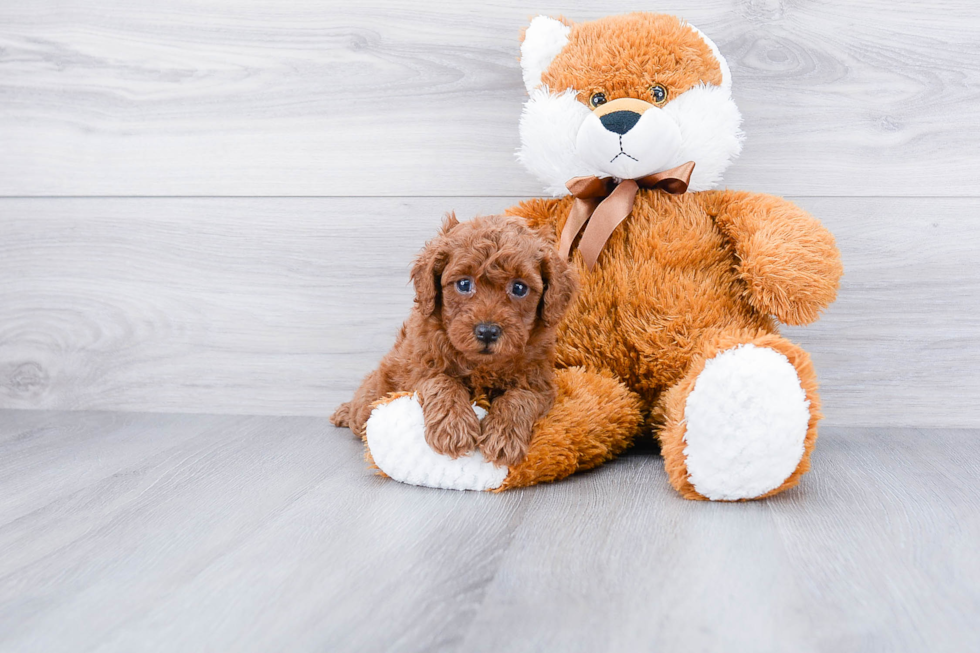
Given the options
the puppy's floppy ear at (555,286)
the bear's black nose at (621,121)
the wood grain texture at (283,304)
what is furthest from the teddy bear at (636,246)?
the wood grain texture at (283,304)

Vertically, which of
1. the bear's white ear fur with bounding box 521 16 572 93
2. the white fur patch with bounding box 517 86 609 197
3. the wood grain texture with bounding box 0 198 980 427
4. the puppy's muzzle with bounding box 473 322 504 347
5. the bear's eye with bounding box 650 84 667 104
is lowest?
the wood grain texture with bounding box 0 198 980 427

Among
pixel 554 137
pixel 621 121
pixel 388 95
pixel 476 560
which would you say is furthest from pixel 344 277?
pixel 476 560

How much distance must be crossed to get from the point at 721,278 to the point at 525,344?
1.07 feet

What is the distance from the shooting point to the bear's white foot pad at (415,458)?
90 centimetres

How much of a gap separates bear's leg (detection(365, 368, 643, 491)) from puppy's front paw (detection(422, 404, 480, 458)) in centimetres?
2

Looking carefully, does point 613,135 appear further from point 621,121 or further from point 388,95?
point 388,95

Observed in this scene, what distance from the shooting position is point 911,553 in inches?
28.4

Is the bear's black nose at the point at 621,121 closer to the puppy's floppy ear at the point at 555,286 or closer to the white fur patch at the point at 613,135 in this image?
the white fur patch at the point at 613,135

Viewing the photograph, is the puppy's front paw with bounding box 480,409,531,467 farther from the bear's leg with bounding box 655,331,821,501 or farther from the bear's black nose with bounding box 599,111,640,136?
the bear's black nose with bounding box 599,111,640,136

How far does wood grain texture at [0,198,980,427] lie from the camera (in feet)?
4.02

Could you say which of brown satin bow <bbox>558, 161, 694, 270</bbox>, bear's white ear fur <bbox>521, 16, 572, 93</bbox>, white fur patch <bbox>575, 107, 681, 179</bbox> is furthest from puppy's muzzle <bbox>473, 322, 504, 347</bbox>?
bear's white ear fur <bbox>521, 16, 572, 93</bbox>

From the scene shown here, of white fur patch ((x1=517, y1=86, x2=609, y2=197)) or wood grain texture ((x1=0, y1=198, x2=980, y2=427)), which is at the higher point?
white fur patch ((x1=517, y1=86, x2=609, y2=197))

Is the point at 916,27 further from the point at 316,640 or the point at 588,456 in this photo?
the point at 316,640

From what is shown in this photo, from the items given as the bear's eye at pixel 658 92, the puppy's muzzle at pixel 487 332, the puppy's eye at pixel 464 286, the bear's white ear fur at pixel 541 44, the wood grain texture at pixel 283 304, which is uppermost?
the bear's white ear fur at pixel 541 44
